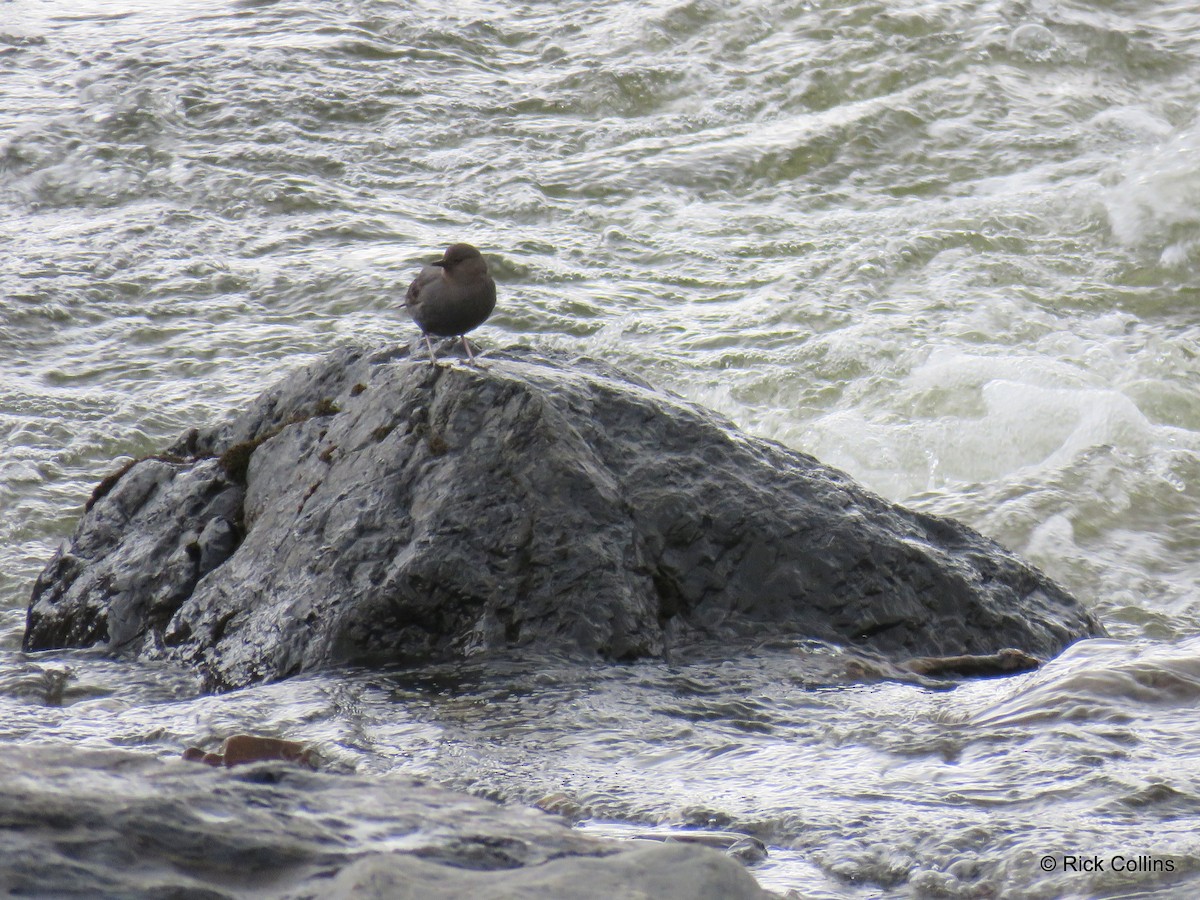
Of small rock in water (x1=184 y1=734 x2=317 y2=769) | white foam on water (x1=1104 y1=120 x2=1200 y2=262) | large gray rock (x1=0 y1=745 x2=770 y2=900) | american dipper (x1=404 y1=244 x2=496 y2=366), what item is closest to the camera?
large gray rock (x1=0 y1=745 x2=770 y2=900)

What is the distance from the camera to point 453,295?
A: 4.75 m

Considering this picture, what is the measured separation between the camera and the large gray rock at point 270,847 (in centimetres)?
181

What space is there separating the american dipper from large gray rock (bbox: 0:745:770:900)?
2721 millimetres

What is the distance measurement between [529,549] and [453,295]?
121 cm

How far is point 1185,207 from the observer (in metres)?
9.07

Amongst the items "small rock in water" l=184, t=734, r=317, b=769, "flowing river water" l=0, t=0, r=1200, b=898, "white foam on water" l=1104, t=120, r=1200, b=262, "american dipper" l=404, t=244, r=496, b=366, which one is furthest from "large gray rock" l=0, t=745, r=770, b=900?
"white foam on water" l=1104, t=120, r=1200, b=262

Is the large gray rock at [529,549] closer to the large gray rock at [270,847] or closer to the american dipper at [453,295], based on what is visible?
the american dipper at [453,295]

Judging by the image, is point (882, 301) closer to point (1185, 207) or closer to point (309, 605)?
point (1185, 207)

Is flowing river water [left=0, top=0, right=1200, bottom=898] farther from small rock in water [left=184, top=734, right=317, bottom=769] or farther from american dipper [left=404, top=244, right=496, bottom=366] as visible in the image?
american dipper [left=404, top=244, right=496, bottom=366]

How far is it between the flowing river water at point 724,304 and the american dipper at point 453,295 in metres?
1.47

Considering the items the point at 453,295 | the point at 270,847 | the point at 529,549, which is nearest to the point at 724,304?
the point at 453,295

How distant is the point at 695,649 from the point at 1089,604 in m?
Answer: 2.27

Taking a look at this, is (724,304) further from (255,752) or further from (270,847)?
(270,847)

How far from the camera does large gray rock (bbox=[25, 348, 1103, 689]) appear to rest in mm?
3916
